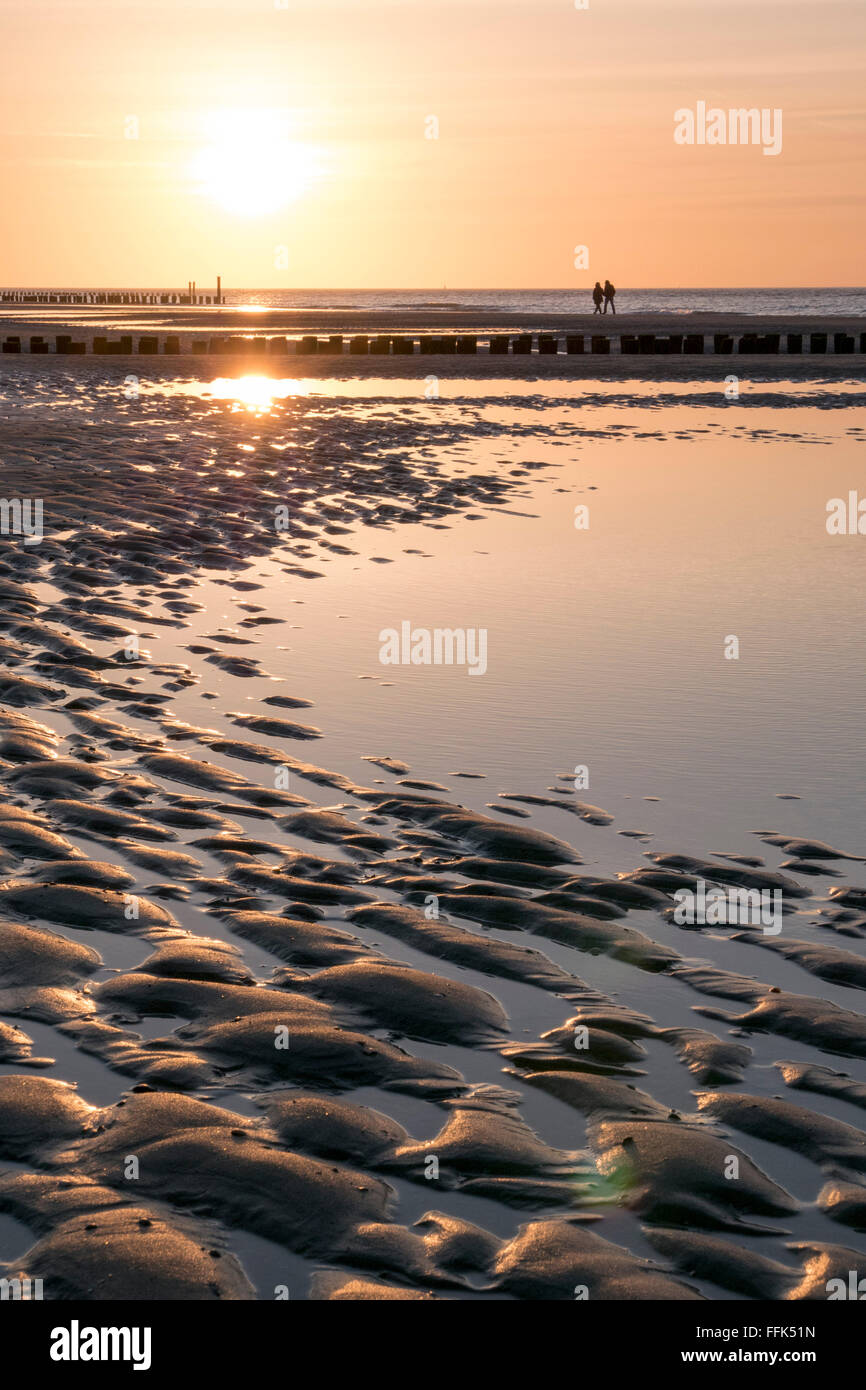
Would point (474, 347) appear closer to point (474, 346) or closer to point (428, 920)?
point (474, 346)

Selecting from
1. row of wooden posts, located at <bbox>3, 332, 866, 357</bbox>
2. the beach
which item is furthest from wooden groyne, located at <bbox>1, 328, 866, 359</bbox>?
the beach

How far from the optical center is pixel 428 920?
210 inches

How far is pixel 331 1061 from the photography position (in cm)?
427

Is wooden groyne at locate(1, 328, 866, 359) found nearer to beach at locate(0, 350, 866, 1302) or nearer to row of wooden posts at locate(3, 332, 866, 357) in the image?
row of wooden posts at locate(3, 332, 866, 357)

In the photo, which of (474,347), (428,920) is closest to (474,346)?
(474,347)

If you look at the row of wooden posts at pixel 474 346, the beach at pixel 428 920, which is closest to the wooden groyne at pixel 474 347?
the row of wooden posts at pixel 474 346

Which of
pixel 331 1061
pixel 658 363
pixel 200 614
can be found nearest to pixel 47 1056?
pixel 331 1061

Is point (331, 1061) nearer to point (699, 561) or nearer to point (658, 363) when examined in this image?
point (699, 561)

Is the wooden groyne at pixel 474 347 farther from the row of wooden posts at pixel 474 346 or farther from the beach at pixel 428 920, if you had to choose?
the beach at pixel 428 920

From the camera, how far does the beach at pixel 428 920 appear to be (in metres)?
3.50

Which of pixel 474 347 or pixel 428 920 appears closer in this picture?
pixel 428 920

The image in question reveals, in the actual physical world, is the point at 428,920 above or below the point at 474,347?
below
